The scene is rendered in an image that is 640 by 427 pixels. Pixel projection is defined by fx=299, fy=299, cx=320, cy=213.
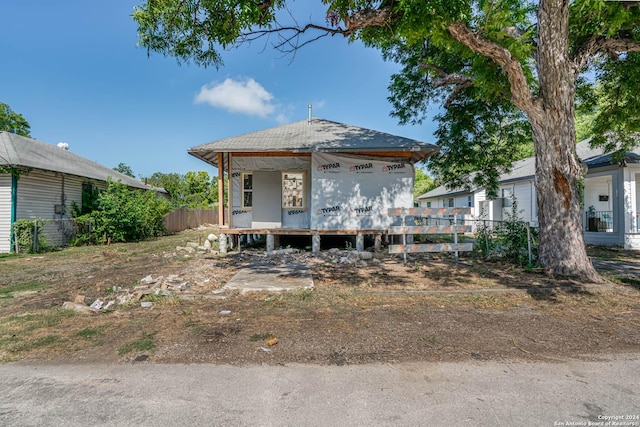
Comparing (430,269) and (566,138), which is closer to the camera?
(566,138)

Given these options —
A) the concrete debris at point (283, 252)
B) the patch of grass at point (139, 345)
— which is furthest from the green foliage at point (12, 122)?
the patch of grass at point (139, 345)

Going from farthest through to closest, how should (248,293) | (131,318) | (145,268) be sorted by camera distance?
(145,268) < (248,293) < (131,318)

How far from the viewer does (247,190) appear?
1166cm

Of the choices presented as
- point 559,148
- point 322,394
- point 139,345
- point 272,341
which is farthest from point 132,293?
point 559,148

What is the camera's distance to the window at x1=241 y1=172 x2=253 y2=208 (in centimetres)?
1165

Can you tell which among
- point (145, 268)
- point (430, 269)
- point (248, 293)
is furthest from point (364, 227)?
point (145, 268)

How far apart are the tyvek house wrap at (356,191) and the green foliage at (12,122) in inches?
1462

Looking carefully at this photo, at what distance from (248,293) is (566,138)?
691 centimetres

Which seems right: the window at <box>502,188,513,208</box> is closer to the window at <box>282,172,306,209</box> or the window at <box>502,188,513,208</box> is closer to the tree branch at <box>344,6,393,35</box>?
the window at <box>282,172,306,209</box>

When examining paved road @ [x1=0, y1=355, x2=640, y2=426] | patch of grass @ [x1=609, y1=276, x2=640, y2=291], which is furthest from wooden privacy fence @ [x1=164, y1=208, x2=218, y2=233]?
patch of grass @ [x1=609, y1=276, x2=640, y2=291]

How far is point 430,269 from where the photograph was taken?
7195 mm

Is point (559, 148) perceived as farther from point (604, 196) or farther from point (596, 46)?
point (604, 196)

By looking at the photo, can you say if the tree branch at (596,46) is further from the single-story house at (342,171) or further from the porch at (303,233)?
the porch at (303,233)

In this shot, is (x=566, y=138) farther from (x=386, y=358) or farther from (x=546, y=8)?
(x=386, y=358)
